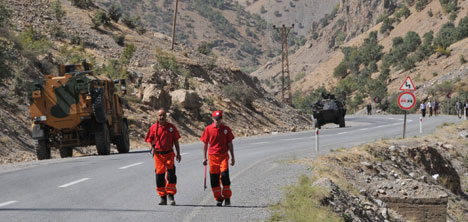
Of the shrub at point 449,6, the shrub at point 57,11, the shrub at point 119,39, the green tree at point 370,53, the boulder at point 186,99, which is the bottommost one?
the boulder at point 186,99

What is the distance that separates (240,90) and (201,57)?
10.9 meters

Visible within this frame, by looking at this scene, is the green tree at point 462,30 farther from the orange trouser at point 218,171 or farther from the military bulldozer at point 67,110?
the orange trouser at point 218,171

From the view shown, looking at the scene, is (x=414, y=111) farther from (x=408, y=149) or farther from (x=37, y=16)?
(x=408, y=149)

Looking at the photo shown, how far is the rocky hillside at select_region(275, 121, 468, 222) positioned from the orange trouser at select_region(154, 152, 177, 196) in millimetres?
1760

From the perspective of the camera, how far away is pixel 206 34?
16812cm

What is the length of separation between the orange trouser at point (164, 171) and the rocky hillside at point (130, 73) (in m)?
14.4

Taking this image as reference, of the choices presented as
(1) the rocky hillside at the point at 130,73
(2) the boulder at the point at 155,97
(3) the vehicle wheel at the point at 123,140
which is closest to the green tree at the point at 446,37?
(1) the rocky hillside at the point at 130,73

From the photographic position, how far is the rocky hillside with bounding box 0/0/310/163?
29.5 meters

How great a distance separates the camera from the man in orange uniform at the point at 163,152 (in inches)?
372

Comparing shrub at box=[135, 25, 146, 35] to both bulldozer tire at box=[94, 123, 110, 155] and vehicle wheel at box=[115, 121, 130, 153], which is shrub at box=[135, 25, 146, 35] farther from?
bulldozer tire at box=[94, 123, 110, 155]

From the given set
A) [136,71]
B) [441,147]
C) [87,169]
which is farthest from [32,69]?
[441,147]

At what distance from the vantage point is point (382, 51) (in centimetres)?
12250

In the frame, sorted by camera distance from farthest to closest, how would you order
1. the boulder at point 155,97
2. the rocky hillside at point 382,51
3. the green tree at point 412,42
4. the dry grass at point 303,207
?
the green tree at point 412,42 < the rocky hillside at point 382,51 < the boulder at point 155,97 < the dry grass at point 303,207

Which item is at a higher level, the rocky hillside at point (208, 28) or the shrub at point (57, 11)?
the rocky hillside at point (208, 28)
